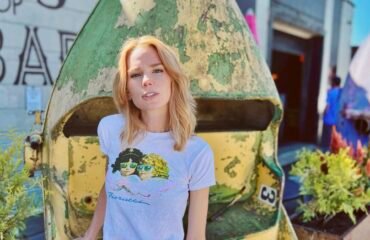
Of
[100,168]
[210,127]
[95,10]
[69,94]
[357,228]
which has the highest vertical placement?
[95,10]

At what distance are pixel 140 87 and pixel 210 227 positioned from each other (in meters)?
0.97

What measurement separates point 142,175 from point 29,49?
8.98 ft

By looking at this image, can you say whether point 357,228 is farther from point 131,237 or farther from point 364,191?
point 131,237

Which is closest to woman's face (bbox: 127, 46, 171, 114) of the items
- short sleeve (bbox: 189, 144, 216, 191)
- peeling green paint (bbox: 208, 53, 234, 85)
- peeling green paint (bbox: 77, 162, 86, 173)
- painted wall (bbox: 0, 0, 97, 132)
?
short sleeve (bbox: 189, 144, 216, 191)

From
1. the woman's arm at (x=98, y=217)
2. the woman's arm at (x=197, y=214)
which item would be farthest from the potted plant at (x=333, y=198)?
the woman's arm at (x=98, y=217)

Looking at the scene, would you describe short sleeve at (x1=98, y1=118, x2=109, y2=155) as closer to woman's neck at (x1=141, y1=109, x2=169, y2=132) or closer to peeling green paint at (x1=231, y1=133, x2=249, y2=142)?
woman's neck at (x1=141, y1=109, x2=169, y2=132)

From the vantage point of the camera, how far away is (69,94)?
1.78 metres

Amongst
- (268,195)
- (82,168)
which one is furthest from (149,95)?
(268,195)

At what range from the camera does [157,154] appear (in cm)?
141

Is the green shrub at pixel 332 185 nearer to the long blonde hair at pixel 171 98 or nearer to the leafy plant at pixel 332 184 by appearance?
the leafy plant at pixel 332 184

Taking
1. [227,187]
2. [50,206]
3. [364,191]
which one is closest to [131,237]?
[50,206]

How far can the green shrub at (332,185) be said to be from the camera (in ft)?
8.96

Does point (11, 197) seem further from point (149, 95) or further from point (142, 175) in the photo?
point (149, 95)

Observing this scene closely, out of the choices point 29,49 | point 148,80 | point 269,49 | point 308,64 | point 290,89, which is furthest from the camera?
Answer: point 290,89
